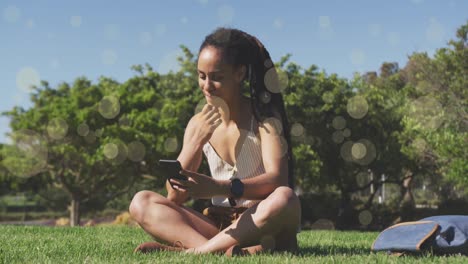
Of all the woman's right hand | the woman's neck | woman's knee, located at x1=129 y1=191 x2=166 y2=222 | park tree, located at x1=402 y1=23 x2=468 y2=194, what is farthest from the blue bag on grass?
park tree, located at x1=402 y1=23 x2=468 y2=194

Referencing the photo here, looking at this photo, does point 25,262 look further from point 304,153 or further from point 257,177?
point 304,153

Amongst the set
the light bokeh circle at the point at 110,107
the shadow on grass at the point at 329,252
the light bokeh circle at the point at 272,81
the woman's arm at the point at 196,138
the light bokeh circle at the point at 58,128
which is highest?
the light bokeh circle at the point at 110,107

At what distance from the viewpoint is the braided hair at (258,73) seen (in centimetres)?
368

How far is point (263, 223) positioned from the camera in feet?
11.4

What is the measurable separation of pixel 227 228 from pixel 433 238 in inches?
55.0

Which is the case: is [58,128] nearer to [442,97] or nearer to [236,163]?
[442,97]

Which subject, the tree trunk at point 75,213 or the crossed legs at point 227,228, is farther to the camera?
the tree trunk at point 75,213

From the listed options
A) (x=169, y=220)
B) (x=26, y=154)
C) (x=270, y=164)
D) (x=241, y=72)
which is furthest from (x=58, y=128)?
(x=270, y=164)

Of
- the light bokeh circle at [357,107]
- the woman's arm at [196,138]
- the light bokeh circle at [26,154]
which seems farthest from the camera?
the light bokeh circle at [357,107]

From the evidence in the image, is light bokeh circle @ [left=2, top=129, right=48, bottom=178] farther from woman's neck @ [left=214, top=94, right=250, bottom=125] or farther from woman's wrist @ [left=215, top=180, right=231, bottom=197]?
woman's wrist @ [left=215, top=180, right=231, bottom=197]

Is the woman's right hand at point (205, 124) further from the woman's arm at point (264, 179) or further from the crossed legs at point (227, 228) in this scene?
the crossed legs at point (227, 228)

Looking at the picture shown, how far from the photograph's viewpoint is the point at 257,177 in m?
3.49

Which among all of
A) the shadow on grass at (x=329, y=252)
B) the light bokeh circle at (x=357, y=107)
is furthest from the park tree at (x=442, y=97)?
the shadow on grass at (x=329, y=252)

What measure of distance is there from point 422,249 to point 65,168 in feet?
59.5
